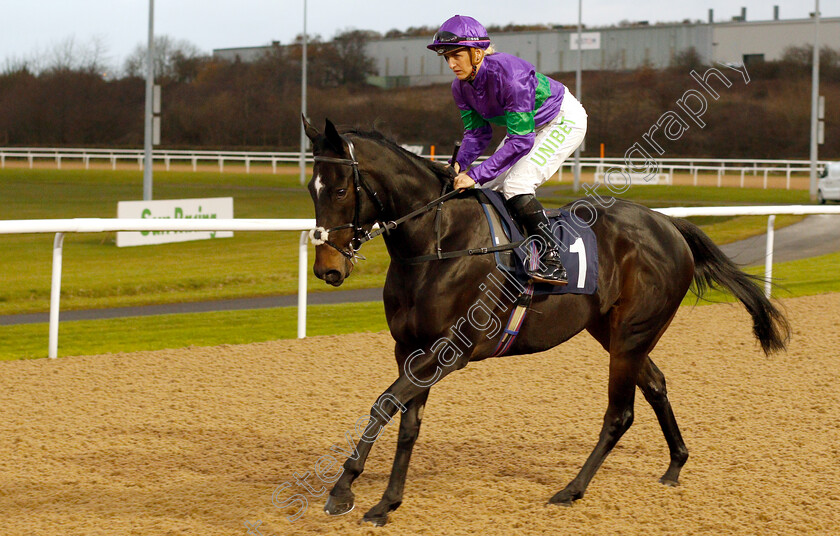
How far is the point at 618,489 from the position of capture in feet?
12.9

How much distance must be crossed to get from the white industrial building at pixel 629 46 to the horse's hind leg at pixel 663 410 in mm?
47448

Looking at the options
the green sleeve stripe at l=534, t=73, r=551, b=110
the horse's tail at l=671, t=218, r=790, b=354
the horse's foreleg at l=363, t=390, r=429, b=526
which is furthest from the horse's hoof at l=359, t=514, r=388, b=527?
the horse's tail at l=671, t=218, r=790, b=354

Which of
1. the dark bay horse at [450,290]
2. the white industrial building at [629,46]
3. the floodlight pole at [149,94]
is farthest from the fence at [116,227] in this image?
the white industrial building at [629,46]

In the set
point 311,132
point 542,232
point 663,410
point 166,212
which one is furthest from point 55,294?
point 166,212

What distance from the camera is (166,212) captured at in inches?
520

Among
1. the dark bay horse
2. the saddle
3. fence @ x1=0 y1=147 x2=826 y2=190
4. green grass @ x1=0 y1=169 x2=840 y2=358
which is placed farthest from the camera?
fence @ x1=0 y1=147 x2=826 y2=190

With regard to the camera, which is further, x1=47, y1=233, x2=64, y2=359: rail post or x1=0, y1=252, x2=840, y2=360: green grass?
x1=0, y1=252, x2=840, y2=360: green grass

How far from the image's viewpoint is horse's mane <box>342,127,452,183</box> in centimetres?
359

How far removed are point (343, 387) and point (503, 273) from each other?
2175mm

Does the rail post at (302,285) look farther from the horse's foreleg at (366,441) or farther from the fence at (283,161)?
the fence at (283,161)

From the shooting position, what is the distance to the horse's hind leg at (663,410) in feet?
13.3

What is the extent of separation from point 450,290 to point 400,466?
2.23 ft

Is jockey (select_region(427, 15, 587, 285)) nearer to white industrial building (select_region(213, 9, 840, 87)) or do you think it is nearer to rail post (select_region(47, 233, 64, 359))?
rail post (select_region(47, 233, 64, 359))

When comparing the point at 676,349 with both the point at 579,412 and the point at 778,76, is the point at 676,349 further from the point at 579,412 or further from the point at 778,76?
the point at 778,76
